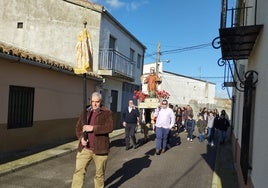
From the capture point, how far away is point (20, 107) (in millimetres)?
11367

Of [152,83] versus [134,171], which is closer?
[134,171]

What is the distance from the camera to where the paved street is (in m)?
7.71

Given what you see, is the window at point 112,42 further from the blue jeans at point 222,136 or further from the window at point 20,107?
the window at point 20,107

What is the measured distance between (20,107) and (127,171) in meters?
4.31

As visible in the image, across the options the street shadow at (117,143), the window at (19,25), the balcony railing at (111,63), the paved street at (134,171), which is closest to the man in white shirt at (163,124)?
the paved street at (134,171)

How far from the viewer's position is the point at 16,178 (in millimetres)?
7754

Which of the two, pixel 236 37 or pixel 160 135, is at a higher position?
pixel 236 37

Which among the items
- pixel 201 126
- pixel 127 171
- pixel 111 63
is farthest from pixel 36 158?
pixel 111 63

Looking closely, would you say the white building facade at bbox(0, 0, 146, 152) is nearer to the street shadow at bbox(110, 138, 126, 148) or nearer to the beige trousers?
the street shadow at bbox(110, 138, 126, 148)

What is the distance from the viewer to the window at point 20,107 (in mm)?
10859

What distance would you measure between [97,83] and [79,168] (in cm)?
1252

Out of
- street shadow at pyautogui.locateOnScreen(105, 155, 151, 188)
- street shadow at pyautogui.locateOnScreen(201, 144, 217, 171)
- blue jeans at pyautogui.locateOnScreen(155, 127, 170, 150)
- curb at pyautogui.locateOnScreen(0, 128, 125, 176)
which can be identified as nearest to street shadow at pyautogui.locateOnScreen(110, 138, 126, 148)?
curb at pyautogui.locateOnScreen(0, 128, 125, 176)

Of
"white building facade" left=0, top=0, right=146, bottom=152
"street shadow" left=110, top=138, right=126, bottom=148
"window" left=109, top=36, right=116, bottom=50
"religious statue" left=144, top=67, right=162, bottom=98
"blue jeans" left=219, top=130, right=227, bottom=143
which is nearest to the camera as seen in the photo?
"white building facade" left=0, top=0, right=146, bottom=152

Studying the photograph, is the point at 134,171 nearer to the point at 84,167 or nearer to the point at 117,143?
the point at 84,167
